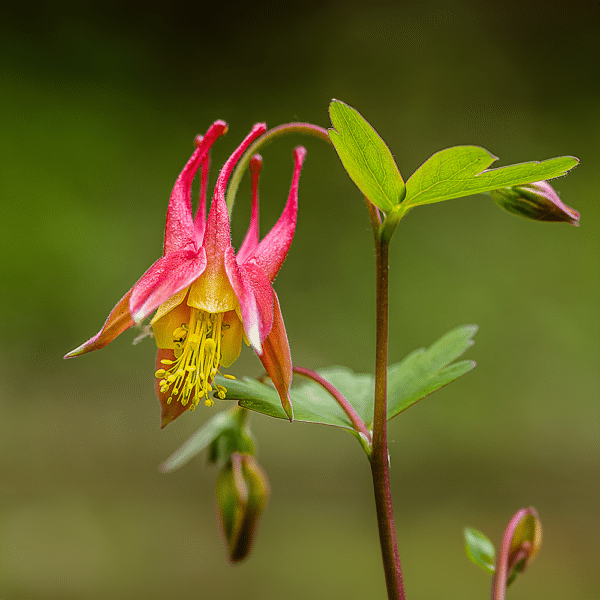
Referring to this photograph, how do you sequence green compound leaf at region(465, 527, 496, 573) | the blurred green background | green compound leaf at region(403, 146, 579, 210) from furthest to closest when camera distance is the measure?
the blurred green background
green compound leaf at region(465, 527, 496, 573)
green compound leaf at region(403, 146, 579, 210)

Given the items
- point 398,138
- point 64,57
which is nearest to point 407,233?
point 398,138

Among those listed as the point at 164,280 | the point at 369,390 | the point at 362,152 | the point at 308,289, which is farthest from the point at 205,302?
the point at 308,289

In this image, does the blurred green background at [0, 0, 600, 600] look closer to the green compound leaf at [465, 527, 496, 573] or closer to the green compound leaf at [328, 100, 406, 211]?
the green compound leaf at [465, 527, 496, 573]

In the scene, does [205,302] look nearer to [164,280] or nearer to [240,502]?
[164,280]

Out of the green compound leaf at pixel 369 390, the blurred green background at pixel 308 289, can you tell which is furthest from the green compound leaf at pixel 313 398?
the blurred green background at pixel 308 289

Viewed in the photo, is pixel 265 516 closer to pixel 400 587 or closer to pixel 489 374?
pixel 489 374

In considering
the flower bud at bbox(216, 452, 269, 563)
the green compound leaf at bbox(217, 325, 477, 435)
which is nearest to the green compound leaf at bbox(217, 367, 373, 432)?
the green compound leaf at bbox(217, 325, 477, 435)
